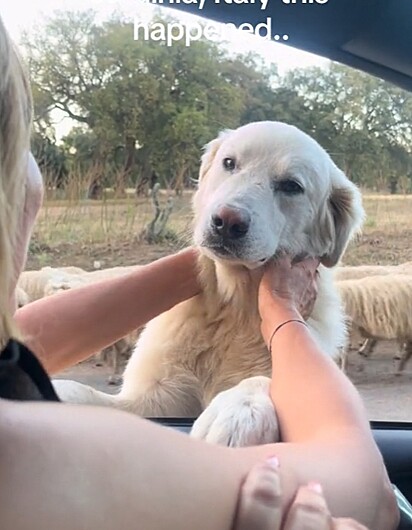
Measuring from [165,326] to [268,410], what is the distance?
0.39 m

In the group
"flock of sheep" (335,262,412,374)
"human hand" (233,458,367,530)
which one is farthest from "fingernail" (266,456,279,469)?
"flock of sheep" (335,262,412,374)

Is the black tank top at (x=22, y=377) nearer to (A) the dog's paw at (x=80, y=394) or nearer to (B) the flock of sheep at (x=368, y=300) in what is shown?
(A) the dog's paw at (x=80, y=394)

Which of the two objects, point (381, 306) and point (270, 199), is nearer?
point (270, 199)

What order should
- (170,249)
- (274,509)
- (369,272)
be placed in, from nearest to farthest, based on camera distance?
1. (274,509)
2. (170,249)
3. (369,272)

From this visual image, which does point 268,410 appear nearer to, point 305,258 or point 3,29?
point 305,258

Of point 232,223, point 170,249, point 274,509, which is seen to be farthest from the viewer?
point 170,249

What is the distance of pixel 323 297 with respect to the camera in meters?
1.38

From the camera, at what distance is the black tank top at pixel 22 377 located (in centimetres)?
60

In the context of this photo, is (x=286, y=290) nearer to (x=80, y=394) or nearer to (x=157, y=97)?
(x=80, y=394)

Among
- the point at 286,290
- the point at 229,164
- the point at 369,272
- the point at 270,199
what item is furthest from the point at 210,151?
the point at 369,272

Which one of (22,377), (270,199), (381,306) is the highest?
(270,199)

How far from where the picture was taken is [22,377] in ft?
2.02

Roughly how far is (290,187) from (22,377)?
77cm

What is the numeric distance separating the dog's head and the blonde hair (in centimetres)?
53
